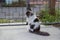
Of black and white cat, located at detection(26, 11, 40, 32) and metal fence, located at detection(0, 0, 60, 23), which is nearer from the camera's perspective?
black and white cat, located at detection(26, 11, 40, 32)

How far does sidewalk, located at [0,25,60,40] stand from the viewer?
18.8ft

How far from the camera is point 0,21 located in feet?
24.6

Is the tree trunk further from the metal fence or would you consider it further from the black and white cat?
the black and white cat

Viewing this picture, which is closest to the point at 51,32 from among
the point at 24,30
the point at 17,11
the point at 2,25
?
the point at 24,30

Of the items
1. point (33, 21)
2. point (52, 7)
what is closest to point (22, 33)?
point (33, 21)

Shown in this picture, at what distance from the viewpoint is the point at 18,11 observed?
8859 mm

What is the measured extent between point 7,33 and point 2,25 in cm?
95

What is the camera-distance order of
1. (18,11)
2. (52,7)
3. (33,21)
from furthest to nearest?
(18,11), (52,7), (33,21)

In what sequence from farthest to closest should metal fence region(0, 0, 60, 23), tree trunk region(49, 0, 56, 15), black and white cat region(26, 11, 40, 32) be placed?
metal fence region(0, 0, 60, 23) → tree trunk region(49, 0, 56, 15) → black and white cat region(26, 11, 40, 32)

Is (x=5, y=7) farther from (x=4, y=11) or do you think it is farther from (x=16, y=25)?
(x=16, y=25)

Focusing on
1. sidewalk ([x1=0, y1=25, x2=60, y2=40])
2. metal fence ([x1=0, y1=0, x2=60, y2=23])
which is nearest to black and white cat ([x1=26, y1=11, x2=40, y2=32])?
sidewalk ([x1=0, y1=25, x2=60, y2=40])

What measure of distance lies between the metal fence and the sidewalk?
87 cm

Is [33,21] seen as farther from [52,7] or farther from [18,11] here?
[18,11]

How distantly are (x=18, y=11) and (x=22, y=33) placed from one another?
273cm
